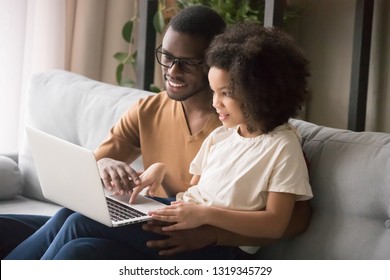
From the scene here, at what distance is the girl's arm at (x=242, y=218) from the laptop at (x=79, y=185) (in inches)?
2.8

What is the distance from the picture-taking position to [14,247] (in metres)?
1.66

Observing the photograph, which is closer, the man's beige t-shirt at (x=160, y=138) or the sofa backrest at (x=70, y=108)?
the man's beige t-shirt at (x=160, y=138)

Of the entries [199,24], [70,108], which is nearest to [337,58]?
[70,108]

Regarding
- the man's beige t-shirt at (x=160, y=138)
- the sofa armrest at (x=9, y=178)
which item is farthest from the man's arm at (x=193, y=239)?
the sofa armrest at (x=9, y=178)

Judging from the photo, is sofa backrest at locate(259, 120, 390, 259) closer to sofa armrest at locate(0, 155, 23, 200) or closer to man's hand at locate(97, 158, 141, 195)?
man's hand at locate(97, 158, 141, 195)

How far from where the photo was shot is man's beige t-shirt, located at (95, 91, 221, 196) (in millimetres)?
1685

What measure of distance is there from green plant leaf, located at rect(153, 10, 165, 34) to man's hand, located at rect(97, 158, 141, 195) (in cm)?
98

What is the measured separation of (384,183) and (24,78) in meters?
1.66

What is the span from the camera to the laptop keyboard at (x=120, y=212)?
1435mm

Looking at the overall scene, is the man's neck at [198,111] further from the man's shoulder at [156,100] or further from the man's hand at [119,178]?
the man's hand at [119,178]

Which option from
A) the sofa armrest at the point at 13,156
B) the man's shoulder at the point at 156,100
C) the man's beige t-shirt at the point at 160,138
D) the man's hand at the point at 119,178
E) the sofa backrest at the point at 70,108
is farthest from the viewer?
the sofa armrest at the point at 13,156

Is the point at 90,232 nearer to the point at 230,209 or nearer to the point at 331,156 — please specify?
the point at 230,209

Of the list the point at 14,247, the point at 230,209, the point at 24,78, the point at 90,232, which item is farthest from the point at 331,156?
the point at 24,78
